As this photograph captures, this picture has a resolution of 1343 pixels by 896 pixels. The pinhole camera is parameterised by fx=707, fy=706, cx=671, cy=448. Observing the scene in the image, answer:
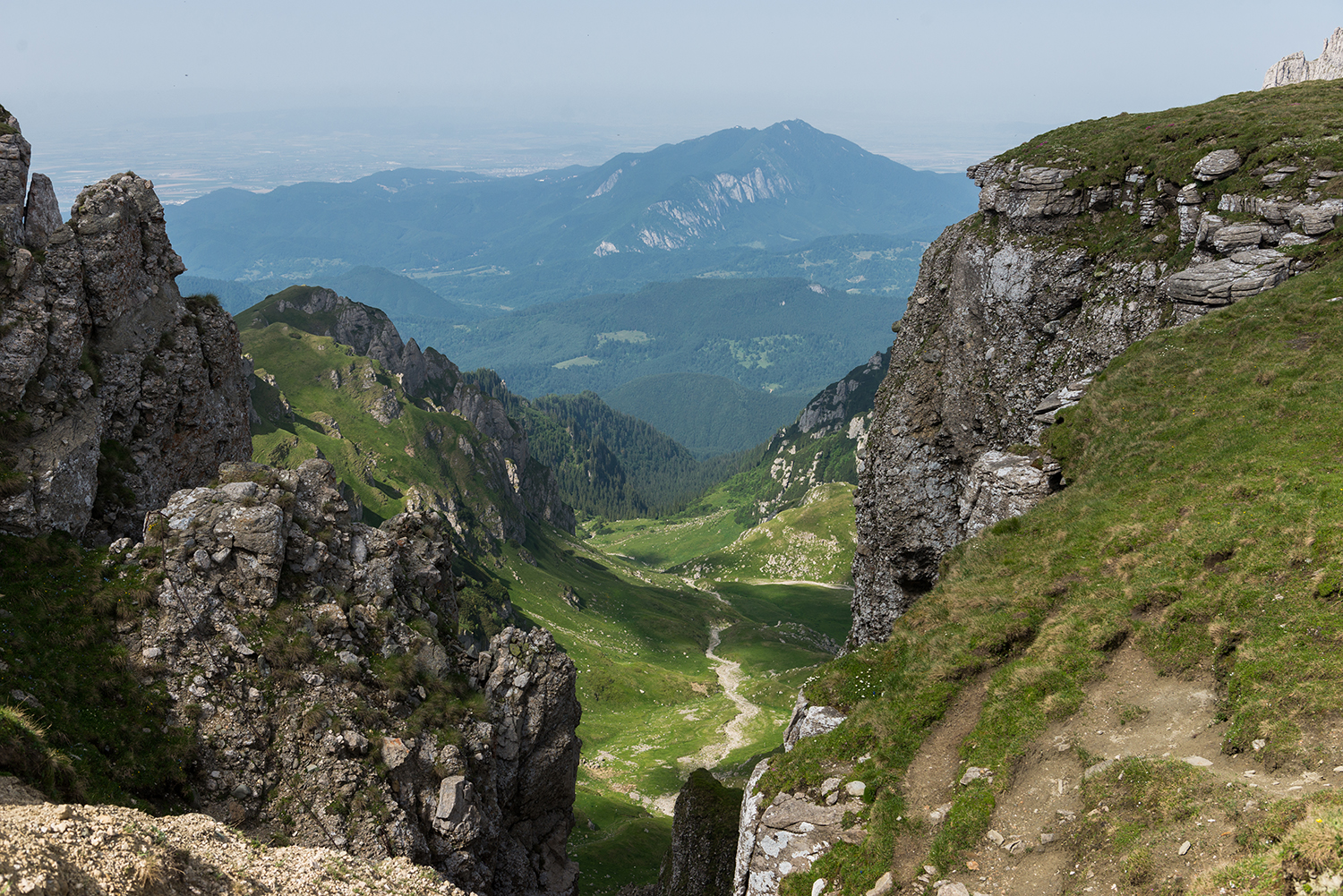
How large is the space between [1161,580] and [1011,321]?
103 ft

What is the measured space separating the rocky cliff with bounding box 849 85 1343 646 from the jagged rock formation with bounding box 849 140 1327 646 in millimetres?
105

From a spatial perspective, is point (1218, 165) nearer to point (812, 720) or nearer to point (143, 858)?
point (812, 720)

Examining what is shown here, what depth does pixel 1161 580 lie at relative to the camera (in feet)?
81.4

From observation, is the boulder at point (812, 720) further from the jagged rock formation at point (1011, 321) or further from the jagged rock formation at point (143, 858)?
the jagged rock formation at point (1011, 321)

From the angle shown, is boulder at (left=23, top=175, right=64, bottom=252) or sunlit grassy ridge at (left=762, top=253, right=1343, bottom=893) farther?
boulder at (left=23, top=175, right=64, bottom=252)

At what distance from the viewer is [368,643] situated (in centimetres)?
4078

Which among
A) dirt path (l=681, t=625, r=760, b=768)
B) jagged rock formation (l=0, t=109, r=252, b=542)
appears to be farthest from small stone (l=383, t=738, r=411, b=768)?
dirt path (l=681, t=625, r=760, b=768)

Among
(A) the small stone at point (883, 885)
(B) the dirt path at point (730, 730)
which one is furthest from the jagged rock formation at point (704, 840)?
(B) the dirt path at point (730, 730)

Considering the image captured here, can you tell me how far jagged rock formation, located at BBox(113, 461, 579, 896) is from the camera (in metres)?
33.8

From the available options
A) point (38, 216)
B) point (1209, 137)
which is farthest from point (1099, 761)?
point (38, 216)

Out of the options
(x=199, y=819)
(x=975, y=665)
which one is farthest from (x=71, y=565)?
(x=975, y=665)

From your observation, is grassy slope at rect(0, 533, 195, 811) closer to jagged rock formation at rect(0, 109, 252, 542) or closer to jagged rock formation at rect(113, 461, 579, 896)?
jagged rock formation at rect(113, 461, 579, 896)

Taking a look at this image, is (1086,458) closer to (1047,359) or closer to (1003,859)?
(1047,359)

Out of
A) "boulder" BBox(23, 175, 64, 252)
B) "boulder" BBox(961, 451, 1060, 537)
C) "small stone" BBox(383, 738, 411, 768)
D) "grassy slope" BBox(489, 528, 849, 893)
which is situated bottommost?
"grassy slope" BBox(489, 528, 849, 893)
